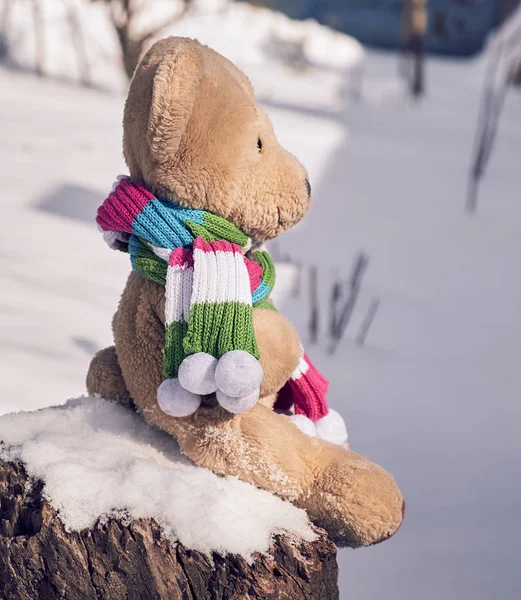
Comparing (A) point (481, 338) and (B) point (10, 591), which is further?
(A) point (481, 338)

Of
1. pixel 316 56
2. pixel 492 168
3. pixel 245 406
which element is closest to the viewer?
pixel 245 406

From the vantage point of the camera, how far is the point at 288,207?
1.66 metres

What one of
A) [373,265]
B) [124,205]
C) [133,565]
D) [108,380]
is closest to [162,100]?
[124,205]

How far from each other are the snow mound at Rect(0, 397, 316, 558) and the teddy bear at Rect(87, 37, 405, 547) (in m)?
0.05

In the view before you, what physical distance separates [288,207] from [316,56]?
1023 cm

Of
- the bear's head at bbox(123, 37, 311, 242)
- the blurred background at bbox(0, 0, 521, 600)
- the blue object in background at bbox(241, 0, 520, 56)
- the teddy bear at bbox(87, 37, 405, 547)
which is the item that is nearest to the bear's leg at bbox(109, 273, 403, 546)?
the teddy bear at bbox(87, 37, 405, 547)

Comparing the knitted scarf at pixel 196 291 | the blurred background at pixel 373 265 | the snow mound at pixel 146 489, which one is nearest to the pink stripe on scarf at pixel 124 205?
the knitted scarf at pixel 196 291

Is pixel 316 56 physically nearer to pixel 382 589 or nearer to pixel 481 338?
pixel 481 338

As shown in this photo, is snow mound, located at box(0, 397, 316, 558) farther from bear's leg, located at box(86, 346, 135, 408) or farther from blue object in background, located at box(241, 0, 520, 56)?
blue object in background, located at box(241, 0, 520, 56)

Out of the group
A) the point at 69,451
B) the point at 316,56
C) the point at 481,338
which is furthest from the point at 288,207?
the point at 316,56

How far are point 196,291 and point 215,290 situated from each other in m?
0.04

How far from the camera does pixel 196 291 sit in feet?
4.98

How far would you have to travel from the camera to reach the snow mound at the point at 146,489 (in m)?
1.49

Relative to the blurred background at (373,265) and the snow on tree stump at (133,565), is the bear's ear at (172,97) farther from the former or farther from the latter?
the blurred background at (373,265)
